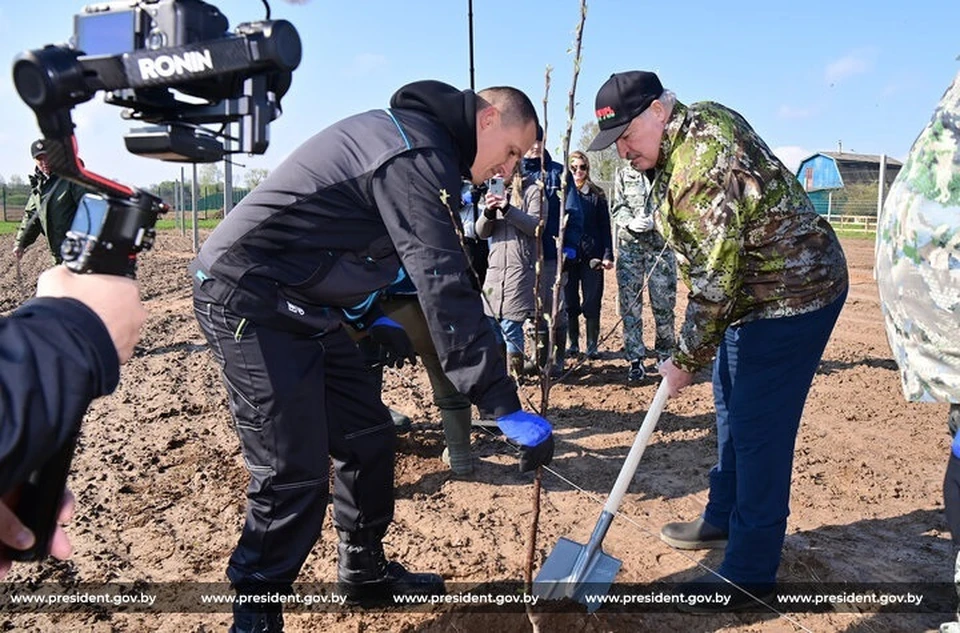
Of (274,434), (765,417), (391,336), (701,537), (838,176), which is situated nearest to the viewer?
(274,434)

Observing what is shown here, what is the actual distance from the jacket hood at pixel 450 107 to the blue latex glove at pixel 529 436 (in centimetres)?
89

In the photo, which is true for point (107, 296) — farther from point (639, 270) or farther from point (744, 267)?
point (639, 270)

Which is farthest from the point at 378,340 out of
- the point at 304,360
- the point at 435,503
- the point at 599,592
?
the point at 599,592

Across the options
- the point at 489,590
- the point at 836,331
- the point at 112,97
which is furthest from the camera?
the point at 836,331

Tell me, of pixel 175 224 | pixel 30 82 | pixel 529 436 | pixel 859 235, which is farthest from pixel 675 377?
pixel 175 224

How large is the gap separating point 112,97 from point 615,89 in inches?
70.8

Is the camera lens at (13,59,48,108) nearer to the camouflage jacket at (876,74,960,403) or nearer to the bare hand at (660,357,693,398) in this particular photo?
the camouflage jacket at (876,74,960,403)

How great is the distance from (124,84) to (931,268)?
6.17 feet

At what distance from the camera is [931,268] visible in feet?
6.12

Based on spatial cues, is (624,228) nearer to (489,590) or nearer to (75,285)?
(489,590)

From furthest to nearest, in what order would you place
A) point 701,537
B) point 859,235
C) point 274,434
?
1. point 859,235
2. point 701,537
3. point 274,434

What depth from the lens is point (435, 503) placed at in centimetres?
405

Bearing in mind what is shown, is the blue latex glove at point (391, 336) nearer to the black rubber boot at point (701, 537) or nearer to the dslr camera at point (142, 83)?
the black rubber boot at point (701, 537)

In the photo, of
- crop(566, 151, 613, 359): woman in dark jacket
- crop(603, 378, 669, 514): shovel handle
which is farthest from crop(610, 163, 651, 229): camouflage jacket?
crop(603, 378, 669, 514): shovel handle
